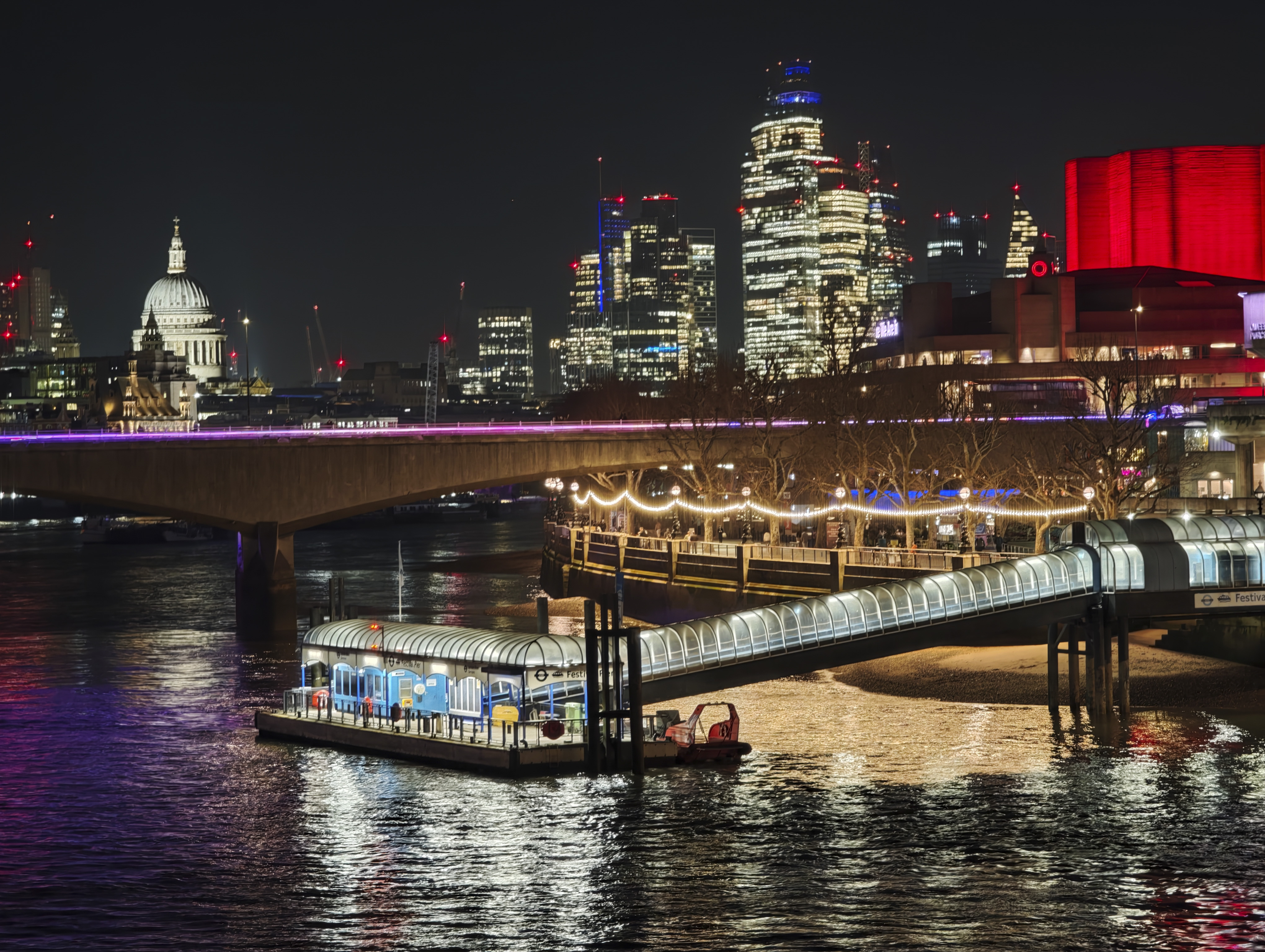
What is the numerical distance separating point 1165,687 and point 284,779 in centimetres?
3612

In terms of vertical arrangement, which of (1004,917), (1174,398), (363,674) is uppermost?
(1174,398)

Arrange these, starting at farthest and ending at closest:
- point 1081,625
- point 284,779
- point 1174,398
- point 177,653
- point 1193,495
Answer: point 1174,398, point 1193,495, point 177,653, point 1081,625, point 284,779

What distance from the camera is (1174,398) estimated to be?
14812 cm

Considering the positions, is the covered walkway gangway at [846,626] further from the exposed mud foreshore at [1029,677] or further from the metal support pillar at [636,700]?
the exposed mud foreshore at [1029,677]

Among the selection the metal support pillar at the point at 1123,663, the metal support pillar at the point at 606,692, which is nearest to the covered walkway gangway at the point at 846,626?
the metal support pillar at the point at 1123,663

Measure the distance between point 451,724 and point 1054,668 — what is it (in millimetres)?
24124

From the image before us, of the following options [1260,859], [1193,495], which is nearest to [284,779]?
[1260,859]

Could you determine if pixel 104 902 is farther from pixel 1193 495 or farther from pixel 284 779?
pixel 1193 495

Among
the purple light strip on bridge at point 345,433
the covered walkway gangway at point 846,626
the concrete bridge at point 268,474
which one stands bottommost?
the covered walkway gangway at point 846,626

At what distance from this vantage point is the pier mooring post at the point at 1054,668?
6475 centimetres

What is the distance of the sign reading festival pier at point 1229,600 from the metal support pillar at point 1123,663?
3.02m

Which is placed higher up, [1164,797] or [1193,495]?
[1193,495]

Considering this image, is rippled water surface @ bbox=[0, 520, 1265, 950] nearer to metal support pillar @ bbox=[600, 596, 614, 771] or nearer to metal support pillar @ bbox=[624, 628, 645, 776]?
metal support pillar @ bbox=[624, 628, 645, 776]

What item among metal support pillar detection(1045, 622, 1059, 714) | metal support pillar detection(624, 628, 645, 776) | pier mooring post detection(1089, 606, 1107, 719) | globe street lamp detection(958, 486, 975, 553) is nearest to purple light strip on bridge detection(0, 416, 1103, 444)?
globe street lamp detection(958, 486, 975, 553)
